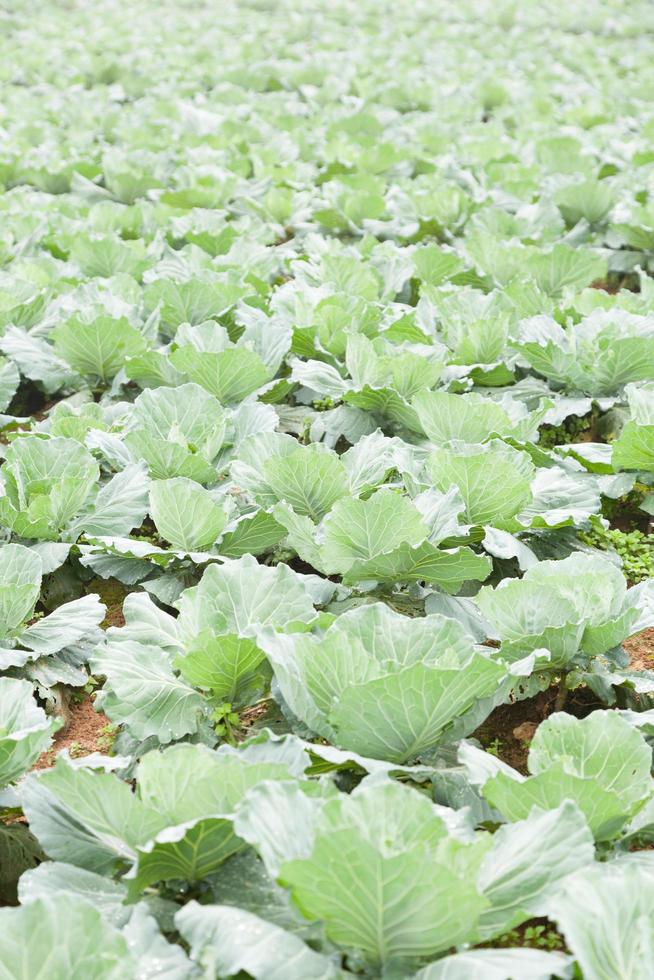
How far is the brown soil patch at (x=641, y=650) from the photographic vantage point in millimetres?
3416

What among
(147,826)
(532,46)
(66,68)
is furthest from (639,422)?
(532,46)

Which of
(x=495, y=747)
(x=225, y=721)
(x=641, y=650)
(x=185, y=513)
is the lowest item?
(x=641, y=650)

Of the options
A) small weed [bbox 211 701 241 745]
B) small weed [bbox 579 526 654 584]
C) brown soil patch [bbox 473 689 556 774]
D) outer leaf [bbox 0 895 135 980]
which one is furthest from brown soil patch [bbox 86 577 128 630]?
outer leaf [bbox 0 895 135 980]

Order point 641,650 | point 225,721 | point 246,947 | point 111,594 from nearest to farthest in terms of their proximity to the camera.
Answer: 1. point 246,947
2. point 225,721
3. point 641,650
4. point 111,594

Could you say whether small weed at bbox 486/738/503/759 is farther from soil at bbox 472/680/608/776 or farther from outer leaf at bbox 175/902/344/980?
outer leaf at bbox 175/902/344/980

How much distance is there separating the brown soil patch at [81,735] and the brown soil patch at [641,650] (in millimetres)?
1639

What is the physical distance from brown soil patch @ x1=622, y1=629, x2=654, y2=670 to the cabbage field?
0.07 feet

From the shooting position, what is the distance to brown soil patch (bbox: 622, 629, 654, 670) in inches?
134

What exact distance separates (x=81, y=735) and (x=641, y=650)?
178 cm

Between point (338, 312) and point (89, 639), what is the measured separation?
1987 mm

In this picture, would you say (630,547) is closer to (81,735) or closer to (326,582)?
(326,582)

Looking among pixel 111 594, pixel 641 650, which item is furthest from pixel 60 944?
pixel 641 650

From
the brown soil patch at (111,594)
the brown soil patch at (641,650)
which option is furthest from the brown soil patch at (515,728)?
the brown soil patch at (111,594)

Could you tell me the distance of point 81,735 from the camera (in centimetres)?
315
